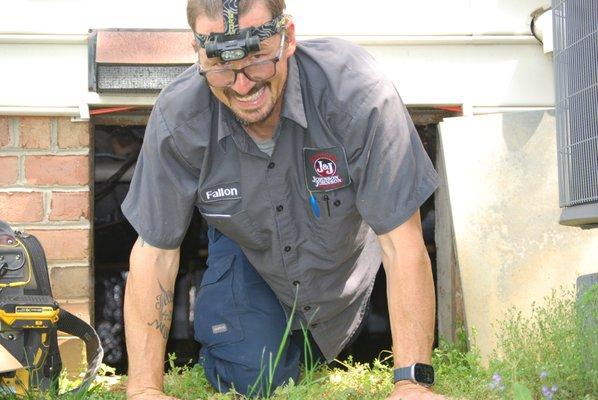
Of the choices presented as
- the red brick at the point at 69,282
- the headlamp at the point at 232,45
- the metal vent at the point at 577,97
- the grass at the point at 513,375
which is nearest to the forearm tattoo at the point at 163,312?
the grass at the point at 513,375

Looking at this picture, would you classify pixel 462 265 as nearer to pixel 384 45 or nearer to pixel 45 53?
pixel 384 45

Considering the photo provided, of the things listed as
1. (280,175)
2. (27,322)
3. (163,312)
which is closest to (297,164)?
(280,175)

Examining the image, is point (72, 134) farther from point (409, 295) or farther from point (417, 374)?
point (417, 374)

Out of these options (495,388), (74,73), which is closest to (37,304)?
(74,73)

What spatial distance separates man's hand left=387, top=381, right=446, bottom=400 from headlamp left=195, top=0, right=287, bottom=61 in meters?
1.06

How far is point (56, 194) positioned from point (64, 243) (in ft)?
0.67

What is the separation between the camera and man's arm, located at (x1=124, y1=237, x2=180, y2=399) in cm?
319

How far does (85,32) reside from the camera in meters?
4.16

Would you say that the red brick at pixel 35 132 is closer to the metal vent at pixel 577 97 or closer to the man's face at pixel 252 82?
the man's face at pixel 252 82

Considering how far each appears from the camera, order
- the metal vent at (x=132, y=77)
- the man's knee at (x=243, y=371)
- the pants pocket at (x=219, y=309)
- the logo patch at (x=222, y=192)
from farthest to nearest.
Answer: the metal vent at (x=132, y=77) → the pants pocket at (x=219, y=309) → the man's knee at (x=243, y=371) → the logo patch at (x=222, y=192)

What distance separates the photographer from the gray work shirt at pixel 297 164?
3076mm

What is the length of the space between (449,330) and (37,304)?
6.01ft

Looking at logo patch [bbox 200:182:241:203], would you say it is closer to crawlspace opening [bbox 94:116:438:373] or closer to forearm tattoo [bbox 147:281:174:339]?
forearm tattoo [bbox 147:281:174:339]

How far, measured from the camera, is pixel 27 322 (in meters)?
3.40
